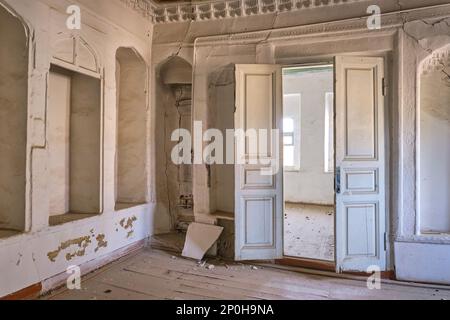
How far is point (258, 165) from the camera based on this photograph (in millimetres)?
3744

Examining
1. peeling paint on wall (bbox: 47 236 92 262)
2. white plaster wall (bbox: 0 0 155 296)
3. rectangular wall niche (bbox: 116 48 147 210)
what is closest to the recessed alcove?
rectangular wall niche (bbox: 116 48 147 210)

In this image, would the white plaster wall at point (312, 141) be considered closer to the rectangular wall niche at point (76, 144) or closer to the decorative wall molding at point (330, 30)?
the decorative wall molding at point (330, 30)

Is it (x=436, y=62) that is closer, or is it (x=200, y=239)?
(x=436, y=62)

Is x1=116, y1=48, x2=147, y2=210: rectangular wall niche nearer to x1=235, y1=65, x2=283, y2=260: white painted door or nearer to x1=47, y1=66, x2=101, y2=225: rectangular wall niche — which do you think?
x1=47, y1=66, x2=101, y2=225: rectangular wall niche

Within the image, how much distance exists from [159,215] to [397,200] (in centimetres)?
333

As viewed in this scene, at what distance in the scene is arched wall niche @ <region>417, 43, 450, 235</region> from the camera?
339 cm

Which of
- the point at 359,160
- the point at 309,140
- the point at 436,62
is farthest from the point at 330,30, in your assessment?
the point at 309,140

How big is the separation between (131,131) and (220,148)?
140cm

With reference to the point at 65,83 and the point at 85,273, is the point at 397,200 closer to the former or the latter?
the point at 85,273

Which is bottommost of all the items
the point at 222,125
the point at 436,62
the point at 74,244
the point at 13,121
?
the point at 74,244

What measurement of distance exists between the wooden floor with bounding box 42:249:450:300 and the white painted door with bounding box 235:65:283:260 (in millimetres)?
379

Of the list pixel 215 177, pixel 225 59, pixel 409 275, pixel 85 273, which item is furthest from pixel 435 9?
pixel 85 273

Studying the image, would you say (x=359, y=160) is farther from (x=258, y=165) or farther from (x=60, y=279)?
(x=60, y=279)

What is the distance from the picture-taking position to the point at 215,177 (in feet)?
14.5
